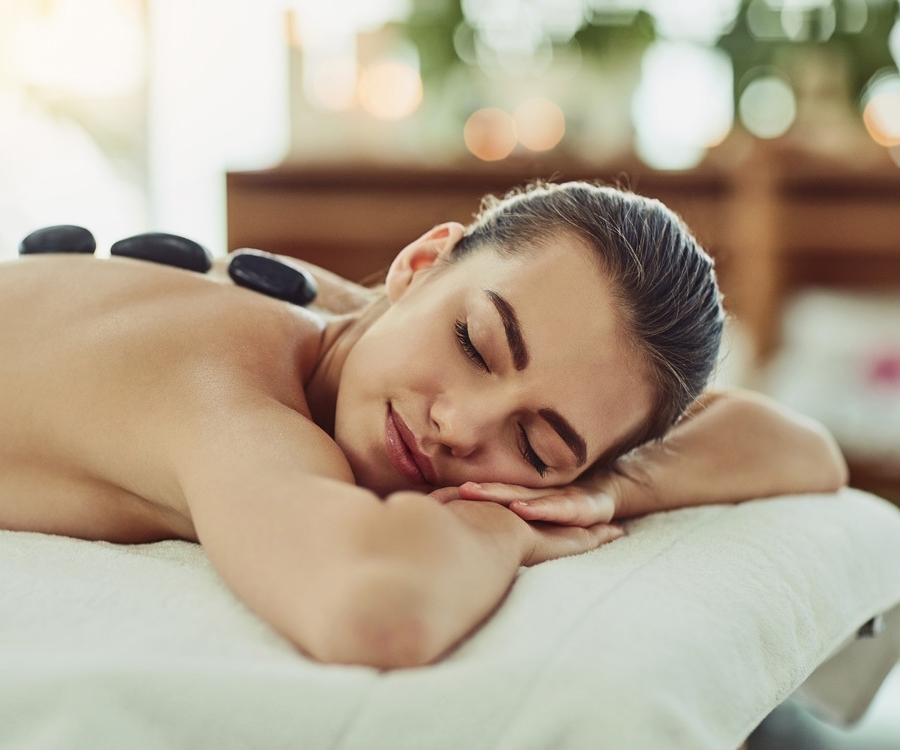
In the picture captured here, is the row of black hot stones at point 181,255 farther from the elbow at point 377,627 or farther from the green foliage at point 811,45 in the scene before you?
the green foliage at point 811,45

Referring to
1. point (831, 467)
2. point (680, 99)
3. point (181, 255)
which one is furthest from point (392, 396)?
point (680, 99)

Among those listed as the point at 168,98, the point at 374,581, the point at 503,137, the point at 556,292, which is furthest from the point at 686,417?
the point at 168,98

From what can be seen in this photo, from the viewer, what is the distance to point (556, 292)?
3.07 ft

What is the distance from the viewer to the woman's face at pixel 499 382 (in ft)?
2.99

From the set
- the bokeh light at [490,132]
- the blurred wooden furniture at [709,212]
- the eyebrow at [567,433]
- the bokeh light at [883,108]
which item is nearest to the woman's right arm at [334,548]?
the eyebrow at [567,433]

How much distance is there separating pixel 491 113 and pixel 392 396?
3.04 meters

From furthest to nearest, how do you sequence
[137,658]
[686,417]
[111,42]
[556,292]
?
[111,42] → [686,417] → [556,292] → [137,658]

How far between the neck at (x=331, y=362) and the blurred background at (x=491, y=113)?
2084 millimetres

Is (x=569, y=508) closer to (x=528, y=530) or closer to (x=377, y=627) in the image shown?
(x=528, y=530)

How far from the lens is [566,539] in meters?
0.95

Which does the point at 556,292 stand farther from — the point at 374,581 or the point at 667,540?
the point at 374,581

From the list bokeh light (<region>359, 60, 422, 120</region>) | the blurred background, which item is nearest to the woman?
the blurred background

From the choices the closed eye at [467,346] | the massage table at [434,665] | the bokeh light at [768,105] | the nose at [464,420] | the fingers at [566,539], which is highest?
the bokeh light at [768,105]

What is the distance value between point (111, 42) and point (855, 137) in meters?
2.77
